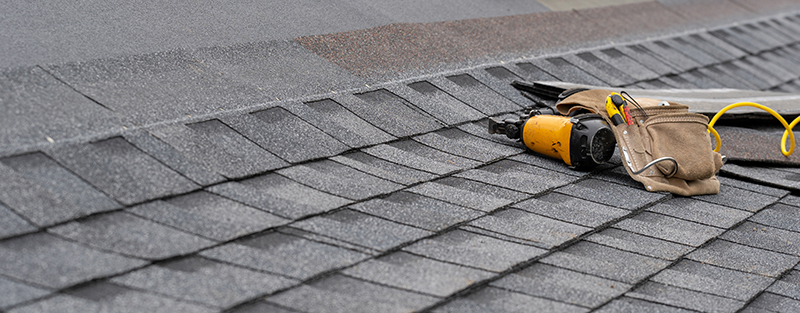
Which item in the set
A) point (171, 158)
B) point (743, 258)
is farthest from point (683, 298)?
point (171, 158)

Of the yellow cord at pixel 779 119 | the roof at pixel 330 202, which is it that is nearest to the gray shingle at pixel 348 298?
the roof at pixel 330 202

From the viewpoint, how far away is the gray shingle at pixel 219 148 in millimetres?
2721

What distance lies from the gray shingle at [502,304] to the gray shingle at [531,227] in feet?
1.30

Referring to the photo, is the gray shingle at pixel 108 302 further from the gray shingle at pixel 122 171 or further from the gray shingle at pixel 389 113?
the gray shingle at pixel 389 113

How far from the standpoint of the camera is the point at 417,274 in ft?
7.50

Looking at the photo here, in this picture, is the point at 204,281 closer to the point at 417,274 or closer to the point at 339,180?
the point at 417,274

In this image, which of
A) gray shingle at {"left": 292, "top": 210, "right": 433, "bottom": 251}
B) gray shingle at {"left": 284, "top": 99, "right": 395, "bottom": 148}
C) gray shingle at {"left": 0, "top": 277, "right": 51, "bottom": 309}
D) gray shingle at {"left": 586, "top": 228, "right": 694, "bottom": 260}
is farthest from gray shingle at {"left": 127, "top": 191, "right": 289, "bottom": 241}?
gray shingle at {"left": 586, "top": 228, "right": 694, "bottom": 260}

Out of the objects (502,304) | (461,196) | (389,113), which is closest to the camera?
(502,304)

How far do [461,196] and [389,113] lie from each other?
845 millimetres

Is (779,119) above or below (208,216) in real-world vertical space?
above

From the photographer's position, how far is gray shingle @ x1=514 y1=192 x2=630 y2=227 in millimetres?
2951

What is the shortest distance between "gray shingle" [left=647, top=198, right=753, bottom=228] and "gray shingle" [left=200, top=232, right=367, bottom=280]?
1745 millimetres

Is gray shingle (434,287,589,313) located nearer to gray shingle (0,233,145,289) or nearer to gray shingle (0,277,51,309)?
gray shingle (0,233,145,289)

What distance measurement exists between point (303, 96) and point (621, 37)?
3793 mm
